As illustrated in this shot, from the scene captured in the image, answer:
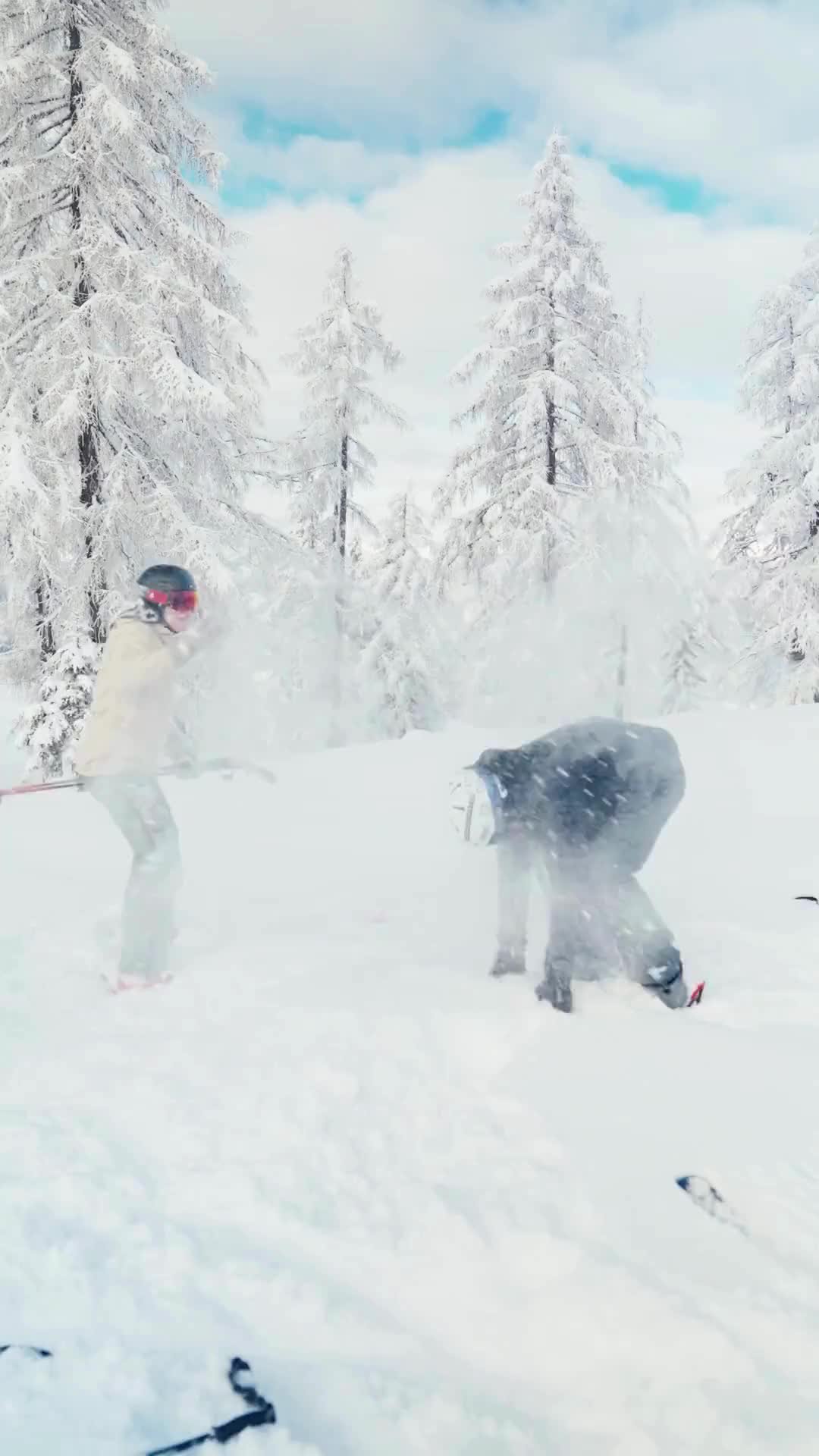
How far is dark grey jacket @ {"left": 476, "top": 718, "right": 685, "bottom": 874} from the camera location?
3.98 m

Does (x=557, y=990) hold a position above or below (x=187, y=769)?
below

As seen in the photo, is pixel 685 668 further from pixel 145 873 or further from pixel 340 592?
pixel 145 873

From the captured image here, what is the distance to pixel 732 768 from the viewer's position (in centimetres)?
1070

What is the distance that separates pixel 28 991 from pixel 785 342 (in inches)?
694

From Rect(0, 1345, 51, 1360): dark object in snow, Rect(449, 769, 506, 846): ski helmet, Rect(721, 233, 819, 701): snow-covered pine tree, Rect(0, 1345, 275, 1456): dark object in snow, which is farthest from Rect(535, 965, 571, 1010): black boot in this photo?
Rect(721, 233, 819, 701): snow-covered pine tree

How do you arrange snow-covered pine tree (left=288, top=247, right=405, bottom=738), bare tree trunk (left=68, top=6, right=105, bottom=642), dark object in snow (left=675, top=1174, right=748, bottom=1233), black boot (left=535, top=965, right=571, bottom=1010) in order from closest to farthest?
dark object in snow (left=675, top=1174, right=748, bottom=1233)
black boot (left=535, top=965, right=571, bottom=1010)
bare tree trunk (left=68, top=6, right=105, bottom=642)
snow-covered pine tree (left=288, top=247, right=405, bottom=738)

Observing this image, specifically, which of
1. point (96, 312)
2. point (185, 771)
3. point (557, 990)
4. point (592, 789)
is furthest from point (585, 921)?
point (96, 312)

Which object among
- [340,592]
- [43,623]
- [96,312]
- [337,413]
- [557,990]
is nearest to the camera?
[557,990]

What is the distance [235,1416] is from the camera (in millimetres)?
1798

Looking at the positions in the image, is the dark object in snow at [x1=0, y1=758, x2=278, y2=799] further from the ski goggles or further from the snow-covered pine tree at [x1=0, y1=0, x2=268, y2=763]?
the snow-covered pine tree at [x1=0, y1=0, x2=268, y2=763]

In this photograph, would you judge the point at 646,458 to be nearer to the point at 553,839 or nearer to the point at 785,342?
the point at 785,342

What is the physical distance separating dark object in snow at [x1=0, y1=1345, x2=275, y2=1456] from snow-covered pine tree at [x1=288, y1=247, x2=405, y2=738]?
674 inches

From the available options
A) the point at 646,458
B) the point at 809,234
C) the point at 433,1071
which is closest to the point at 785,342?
the point at 809,234

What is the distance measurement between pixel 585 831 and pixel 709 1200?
173 cm
